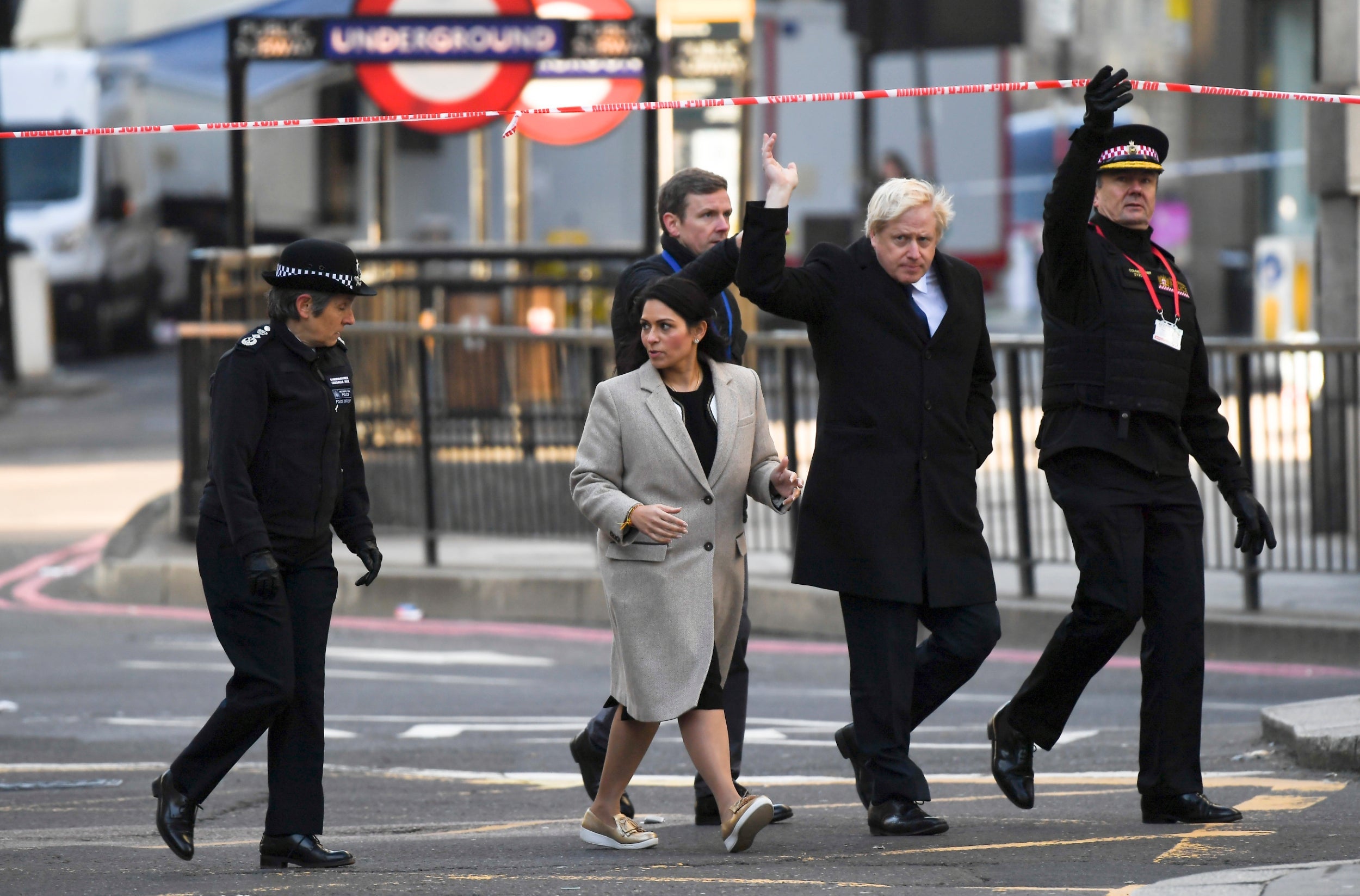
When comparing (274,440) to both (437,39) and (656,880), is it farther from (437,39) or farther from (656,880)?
(437,39)

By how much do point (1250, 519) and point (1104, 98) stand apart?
1.42 metres

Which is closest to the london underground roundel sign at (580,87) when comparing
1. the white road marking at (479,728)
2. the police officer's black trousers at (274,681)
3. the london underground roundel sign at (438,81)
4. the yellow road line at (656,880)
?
the london underground roundel sign at (438,81)

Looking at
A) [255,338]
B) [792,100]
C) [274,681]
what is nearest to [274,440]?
[255,338]

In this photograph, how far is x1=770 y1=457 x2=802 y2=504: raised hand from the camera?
6.18 meters

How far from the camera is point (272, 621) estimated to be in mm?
5871

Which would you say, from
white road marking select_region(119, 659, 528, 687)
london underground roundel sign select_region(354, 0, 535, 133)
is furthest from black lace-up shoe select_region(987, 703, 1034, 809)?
london underground roundel sign select_region(354, 0, 535, 133)

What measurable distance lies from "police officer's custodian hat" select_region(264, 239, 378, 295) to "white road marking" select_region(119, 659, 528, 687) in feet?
13.6

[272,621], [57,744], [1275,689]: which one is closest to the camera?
[272,621]

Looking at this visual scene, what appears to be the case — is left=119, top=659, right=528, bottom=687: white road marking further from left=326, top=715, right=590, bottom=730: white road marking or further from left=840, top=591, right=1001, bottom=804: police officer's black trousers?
left=840, top=591, right=1001, bottom=804: police officer's black trousers

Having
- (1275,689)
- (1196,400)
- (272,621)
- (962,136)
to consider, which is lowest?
(1275,689)

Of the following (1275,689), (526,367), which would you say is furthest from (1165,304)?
(526,367)

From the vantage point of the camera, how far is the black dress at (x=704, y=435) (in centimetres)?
611

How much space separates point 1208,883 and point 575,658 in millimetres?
5702

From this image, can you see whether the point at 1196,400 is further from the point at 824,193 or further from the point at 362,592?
the point at 824,193
